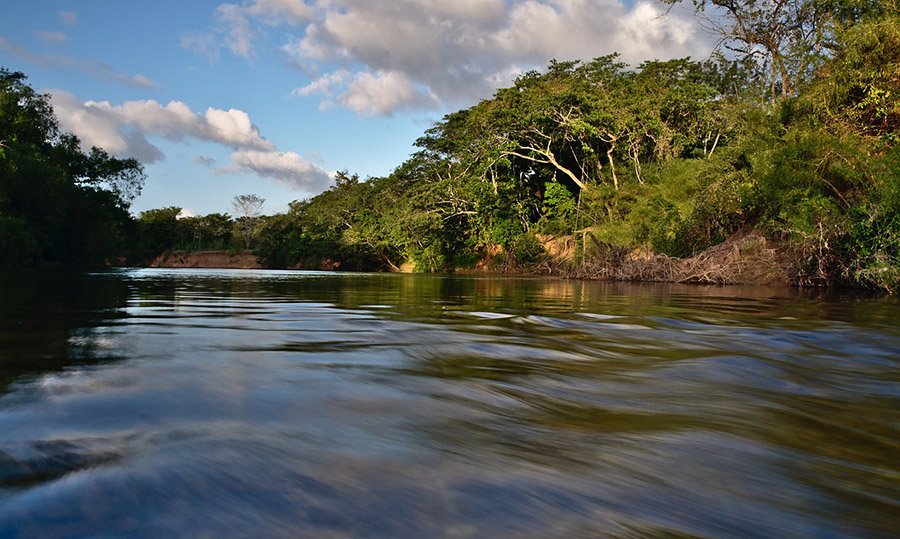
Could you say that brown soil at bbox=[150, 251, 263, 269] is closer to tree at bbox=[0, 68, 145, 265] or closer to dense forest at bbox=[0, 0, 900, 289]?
dense forest at bbox=[0, 0, 900, 289]

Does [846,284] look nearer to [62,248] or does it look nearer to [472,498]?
[472,498]

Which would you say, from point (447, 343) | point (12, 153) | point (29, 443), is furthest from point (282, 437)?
point (12, 153)

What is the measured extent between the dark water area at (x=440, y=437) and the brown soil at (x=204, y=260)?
48.7 m

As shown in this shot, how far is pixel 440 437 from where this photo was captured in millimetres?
1819

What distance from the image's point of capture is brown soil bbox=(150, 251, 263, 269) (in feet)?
164

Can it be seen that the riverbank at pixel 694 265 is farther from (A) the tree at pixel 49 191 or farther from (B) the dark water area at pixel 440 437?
(A) the tree at pixel 49 191

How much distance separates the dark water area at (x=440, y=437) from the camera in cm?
121

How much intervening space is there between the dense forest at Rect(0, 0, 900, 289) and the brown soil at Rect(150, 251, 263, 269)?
4.78m

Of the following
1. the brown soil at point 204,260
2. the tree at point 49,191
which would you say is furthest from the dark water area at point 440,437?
the brown soil at point 204,260

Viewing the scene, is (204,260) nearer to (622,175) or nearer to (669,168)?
(622,175)

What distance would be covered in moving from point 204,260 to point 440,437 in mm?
55698

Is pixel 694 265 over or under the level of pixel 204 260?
over

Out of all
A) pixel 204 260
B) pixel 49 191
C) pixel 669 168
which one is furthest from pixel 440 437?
pixel 204 260

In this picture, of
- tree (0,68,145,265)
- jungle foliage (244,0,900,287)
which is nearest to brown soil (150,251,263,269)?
jungle foliage (244,0,900,287)
